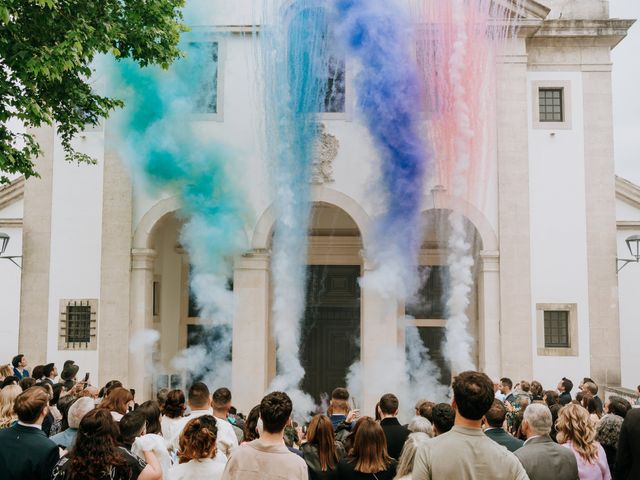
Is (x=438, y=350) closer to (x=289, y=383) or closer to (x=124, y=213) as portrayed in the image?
(x=289, y=383)

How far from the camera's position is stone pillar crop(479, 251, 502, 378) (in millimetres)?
19000

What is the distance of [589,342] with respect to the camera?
1906cm

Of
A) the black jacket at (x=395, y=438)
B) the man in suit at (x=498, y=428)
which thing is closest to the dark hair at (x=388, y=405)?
the black jacket at (x=395, y=438)

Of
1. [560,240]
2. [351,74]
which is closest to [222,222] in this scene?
[351,74]

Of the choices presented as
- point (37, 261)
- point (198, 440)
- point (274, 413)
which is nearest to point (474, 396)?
point (274, 413)

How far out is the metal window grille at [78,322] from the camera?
1948 centimetres

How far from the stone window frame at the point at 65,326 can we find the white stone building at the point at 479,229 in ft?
0.12

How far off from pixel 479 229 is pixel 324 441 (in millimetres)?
14003

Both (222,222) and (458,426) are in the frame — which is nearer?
(458,426)

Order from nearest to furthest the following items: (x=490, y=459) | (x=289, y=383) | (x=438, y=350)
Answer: (x=490, y=459) < (x=289, y=383) < (x=438, y=350)

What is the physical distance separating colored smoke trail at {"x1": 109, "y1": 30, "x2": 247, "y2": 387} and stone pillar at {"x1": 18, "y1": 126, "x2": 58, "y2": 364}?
2.32 metres

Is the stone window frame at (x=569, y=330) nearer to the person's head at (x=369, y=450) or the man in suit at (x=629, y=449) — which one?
the man in suit at (x=629, y=449)

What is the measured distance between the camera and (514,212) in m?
19.4

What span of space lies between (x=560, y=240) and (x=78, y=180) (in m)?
12.9
